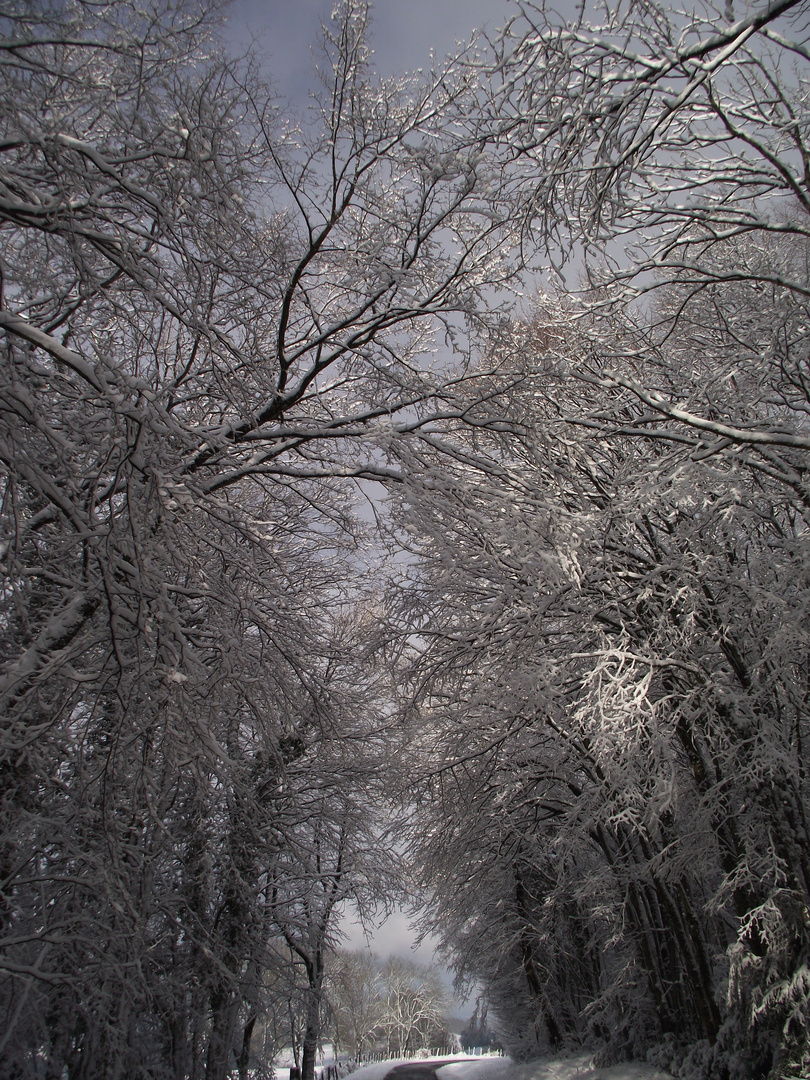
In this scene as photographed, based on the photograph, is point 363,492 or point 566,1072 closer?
point 363,492

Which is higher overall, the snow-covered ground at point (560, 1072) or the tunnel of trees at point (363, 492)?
the tunnel of trees at point (363, 492)

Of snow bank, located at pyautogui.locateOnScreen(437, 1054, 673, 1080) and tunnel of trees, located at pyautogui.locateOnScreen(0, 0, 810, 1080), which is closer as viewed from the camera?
tunnel of trees, located at pyautogui.locateOnScreen(0, 0, 810, 1080)

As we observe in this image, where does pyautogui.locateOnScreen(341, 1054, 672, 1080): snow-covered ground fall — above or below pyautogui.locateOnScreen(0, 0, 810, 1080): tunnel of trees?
below

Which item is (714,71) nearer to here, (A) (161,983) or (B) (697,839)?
(B) (697,839)

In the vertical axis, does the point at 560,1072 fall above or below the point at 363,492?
below

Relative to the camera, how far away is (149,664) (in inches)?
178

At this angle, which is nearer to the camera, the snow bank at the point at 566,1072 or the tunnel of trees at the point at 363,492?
the tunnel of trees at the point at 363,492

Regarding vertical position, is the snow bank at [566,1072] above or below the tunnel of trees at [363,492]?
below

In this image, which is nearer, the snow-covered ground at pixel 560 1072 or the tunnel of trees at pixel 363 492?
the tunnel of trees at pixel 363 492

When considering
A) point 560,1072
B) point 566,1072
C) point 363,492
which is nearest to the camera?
point 363,492

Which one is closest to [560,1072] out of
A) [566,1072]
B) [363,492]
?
[566,1072]

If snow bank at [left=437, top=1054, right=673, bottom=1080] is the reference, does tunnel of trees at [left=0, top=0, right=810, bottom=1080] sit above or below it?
above

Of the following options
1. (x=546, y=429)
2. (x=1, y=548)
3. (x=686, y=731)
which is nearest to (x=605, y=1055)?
(x=686, y=731)

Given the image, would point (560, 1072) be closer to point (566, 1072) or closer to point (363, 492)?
point (566, 1072)
